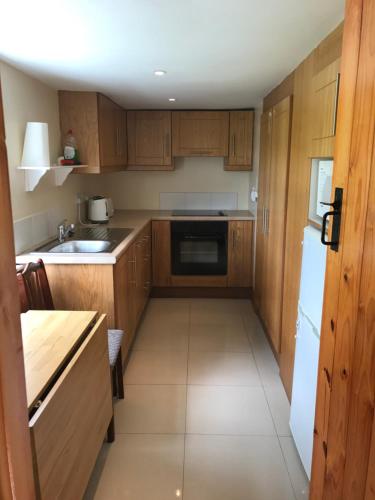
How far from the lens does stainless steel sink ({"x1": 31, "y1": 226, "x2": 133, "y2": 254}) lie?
279 centimetres

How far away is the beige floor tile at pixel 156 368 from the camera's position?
2.75m

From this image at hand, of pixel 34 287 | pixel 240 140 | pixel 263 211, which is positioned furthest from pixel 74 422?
pixel 240 140

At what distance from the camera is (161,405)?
246cm

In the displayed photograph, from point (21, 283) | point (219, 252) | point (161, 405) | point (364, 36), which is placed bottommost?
point (161, 405)

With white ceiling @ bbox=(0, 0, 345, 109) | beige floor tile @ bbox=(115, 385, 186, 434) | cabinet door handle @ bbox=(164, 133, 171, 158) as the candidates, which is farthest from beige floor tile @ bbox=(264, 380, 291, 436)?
cabinet door handle @ bbox=(164, 133, 171, 158)

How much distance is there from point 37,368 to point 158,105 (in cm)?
322

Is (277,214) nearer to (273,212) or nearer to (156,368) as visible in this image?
(273,212)

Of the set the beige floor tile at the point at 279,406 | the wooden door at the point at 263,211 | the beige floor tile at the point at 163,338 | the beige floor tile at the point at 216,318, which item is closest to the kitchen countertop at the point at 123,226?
the wooden door at the point at 263,211

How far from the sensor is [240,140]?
4312 millimetres

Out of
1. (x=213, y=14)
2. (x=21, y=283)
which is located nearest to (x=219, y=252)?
(x=21, y=283)

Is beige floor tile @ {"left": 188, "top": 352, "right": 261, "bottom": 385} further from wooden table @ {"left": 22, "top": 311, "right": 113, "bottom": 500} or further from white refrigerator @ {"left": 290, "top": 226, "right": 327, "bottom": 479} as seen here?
wooden table @ {"left": 22, "top": 311, "right": 113, "bottom": 500}

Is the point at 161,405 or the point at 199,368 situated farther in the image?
the point at 199,368

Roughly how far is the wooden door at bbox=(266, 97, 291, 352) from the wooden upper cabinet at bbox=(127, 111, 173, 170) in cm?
159

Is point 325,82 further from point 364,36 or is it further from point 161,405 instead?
point 161,405
